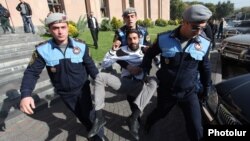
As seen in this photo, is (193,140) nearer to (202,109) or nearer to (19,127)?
(202,109)

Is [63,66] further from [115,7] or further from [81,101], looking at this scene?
[115,7]

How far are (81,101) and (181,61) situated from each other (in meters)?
1.40

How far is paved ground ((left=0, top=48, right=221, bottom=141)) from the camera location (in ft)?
11.0

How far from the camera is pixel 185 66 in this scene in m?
2.44

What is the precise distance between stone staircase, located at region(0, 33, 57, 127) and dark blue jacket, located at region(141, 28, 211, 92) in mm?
3184

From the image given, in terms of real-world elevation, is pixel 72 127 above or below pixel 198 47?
below

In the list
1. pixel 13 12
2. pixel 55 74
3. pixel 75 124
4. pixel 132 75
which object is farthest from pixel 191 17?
pixel 13 12

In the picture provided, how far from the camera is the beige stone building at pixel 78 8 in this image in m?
12.3

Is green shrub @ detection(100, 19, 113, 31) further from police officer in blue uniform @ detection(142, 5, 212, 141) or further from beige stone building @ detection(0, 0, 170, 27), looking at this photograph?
police officer in blue uniform @ detection(142, 5, 212, 141)

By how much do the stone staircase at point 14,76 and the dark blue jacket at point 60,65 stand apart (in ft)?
6.55

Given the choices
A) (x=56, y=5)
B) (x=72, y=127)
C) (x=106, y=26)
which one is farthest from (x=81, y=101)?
(x=106, y=26)

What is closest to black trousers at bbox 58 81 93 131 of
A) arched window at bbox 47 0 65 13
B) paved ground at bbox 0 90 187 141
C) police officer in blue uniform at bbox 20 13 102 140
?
police officer in blue uniform at bbox 20 13 102 140

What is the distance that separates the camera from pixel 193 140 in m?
2.58

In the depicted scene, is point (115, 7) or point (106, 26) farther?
point (115, 7)
